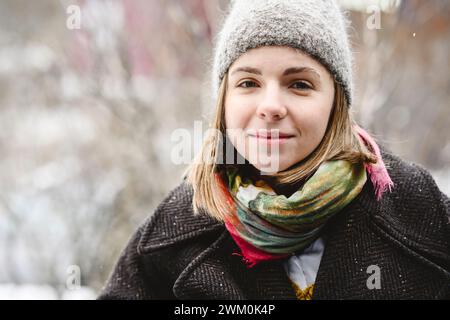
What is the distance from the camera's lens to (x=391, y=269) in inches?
77.2

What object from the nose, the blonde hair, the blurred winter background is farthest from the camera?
the blurred winter background

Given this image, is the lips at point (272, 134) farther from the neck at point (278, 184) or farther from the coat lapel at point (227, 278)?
the coat lapel at point (227, 278)

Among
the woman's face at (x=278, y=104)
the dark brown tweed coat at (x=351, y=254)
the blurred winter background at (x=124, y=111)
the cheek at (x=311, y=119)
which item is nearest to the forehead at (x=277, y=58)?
A: the woman's face at (x=278, y=104)

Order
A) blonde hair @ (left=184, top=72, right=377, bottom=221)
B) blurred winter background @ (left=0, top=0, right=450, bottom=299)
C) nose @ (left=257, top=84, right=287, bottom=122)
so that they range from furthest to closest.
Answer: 1. blurred winter background @ (left=0, top=0, right=450, bottom=299)
2. blonde hair @ (left=184, top=72, right=377, bottom=221)
3. nose @ (left=257, top=84, right=287, bottom=122)

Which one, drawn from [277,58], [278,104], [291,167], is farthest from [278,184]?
[277,58]

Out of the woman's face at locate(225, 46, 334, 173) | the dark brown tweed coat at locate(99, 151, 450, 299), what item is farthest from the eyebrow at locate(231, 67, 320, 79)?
the dark brown tweed coat at locate(99, 151, 450, 299)

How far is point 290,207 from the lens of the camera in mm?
1884

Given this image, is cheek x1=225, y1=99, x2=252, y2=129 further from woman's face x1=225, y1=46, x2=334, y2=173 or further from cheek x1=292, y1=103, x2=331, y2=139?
cheek x1=292, y1=103, x2=331, y2=139

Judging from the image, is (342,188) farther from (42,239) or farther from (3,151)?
(3,151)

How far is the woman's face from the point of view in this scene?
185cm

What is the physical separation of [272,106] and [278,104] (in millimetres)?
22

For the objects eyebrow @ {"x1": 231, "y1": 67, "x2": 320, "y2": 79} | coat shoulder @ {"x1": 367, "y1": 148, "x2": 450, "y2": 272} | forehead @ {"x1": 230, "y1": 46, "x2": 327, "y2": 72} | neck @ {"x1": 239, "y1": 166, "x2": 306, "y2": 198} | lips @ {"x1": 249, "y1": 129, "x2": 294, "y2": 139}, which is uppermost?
forehead @ {"x1": 230, "y1": 46, "x2": 327, "y2": 72}

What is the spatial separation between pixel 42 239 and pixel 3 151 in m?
1.46

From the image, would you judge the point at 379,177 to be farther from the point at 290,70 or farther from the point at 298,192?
the point at 290,70
